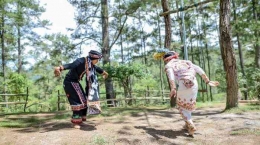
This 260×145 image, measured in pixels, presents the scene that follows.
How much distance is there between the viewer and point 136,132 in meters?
3.97

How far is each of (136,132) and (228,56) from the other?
3.16 metres

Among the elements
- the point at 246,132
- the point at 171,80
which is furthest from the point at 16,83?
the point at 246,132

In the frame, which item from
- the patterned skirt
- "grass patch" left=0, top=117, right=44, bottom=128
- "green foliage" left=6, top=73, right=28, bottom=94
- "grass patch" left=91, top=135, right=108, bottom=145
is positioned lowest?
"grass patch" left=91, top=135, right=108, bottom=145

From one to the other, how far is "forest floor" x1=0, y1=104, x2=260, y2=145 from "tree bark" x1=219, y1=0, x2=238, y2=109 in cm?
67

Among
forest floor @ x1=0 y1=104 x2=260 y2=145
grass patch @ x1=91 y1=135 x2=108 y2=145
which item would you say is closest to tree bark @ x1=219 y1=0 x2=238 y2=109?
forest floor @ x1=0 y1=104 x2=260 y2=145

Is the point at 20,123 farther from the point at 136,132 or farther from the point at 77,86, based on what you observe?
the point at 136,132

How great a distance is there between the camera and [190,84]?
3.83 m

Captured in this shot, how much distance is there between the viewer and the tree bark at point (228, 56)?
222 inches

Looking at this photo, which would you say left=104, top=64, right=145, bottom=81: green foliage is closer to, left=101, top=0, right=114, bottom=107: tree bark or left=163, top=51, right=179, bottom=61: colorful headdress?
left=101, top=0, right=114, bottom=107: tree bark

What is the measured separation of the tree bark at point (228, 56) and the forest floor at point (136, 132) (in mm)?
671

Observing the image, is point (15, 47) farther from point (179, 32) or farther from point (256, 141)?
point (256, 141)

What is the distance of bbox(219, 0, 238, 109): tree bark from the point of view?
5.63 metres

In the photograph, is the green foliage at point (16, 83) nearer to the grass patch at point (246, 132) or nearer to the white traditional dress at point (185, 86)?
the white traditional dress at point (185, 86)

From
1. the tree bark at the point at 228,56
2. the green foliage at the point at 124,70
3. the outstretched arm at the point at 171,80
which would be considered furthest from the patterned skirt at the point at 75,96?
the green foliage at the point at 124,70
